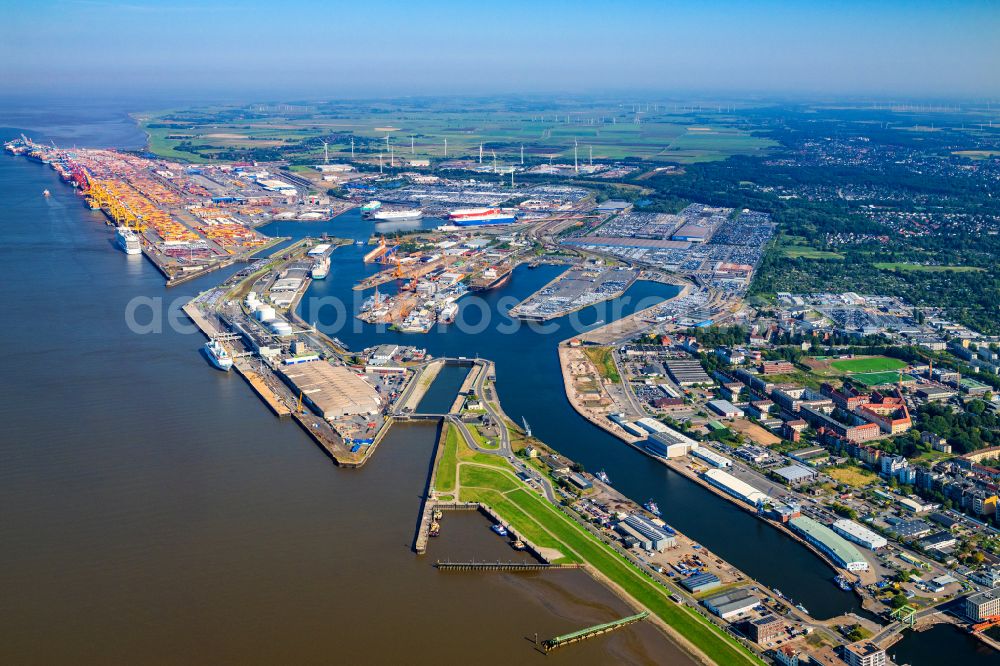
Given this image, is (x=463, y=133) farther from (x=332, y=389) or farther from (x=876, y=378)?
Result: (x=332, y=389)

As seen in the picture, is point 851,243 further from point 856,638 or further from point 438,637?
point 438,637

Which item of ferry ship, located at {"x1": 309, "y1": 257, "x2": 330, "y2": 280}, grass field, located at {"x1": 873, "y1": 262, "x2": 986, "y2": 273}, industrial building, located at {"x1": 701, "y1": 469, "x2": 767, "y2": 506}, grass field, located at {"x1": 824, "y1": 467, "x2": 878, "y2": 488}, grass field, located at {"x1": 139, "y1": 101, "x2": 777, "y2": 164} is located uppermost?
grass field, located at {"x1": 139, "y1": 101, "x2": 777, "y2": 164}

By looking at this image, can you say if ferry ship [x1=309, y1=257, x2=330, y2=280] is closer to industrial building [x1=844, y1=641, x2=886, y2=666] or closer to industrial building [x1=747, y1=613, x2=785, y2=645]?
industrial building [x1=747, y1=613, x2=785, y2=645]

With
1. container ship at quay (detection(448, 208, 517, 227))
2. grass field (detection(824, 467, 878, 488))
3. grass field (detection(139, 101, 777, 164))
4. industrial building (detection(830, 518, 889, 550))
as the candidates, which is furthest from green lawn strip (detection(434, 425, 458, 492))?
grass field (detection(139, 101, 777, 164))

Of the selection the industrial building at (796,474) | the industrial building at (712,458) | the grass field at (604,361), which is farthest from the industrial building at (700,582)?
the grass field at (604,361)

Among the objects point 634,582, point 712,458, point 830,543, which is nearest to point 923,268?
point 712,458

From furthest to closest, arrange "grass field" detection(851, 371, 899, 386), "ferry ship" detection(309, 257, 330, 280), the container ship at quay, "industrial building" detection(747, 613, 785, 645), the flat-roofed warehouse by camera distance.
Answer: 1. the container ship at quay
2. "ferry ship" detection(309, 257, 330, 280)
3. "grass field" detection(851, 371, 899, 386)
4. the flat-roofed warehouse
5. "industrial building" detection(747, 613, 785, 645)

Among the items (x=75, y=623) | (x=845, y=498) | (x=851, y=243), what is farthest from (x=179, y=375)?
(x=851, y=243)
